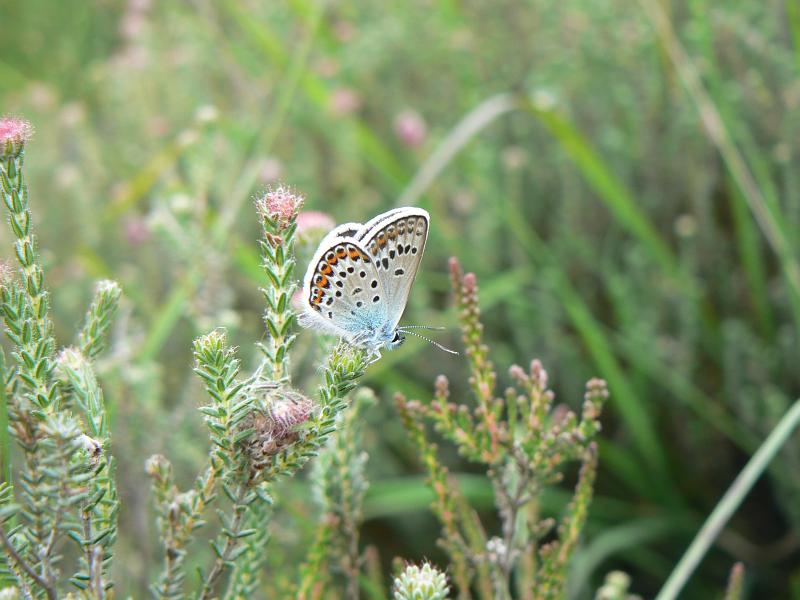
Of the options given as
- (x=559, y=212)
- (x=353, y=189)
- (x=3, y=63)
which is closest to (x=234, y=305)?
(x=353, y=189)

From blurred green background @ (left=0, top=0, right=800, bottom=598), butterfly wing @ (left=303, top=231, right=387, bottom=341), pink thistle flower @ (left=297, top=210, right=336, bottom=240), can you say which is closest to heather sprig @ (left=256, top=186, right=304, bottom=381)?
butterfly wing @ (left=303, top=231, right=387, bottom=341)

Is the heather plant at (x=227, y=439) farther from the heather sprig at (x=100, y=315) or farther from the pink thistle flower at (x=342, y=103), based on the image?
the pink thistle flower at (x=342, y=103)

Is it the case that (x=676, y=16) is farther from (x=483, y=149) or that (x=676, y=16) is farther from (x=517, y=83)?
(x=483, y=149)

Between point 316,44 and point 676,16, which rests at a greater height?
point 316,44

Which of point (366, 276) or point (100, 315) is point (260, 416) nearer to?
point (100, 315)

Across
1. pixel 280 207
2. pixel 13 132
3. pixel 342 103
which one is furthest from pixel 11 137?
pixel 342 103

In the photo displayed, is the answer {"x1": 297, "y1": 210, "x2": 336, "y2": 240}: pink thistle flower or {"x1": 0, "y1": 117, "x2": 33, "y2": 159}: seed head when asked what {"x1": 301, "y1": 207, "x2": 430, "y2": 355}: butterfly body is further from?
{"x1": 0, "y1": 117, "x2": 33, "y2": 159}: seed head
